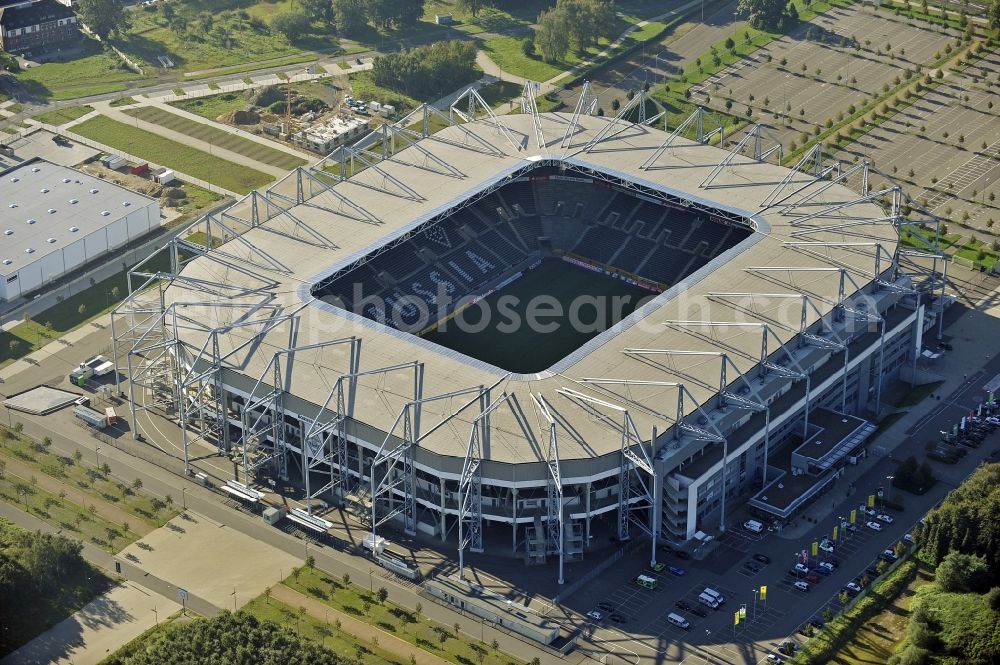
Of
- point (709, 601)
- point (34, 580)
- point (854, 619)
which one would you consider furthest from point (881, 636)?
point (34, 580)

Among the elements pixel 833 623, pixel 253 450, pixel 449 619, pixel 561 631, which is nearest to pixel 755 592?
pixel 833 623

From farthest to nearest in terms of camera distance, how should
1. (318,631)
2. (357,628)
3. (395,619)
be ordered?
(395,619)
(357,628)
(318,631)

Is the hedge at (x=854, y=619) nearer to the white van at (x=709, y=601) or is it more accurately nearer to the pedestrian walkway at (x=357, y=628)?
the white van at (x=709, y=601)

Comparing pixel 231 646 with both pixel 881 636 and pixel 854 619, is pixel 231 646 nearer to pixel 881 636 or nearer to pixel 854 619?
pixel 854 619

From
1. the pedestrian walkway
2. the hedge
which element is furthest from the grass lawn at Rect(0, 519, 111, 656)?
the hedge

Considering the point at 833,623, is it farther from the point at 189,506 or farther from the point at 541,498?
the point at 189,506

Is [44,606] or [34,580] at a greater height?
[34,580]
